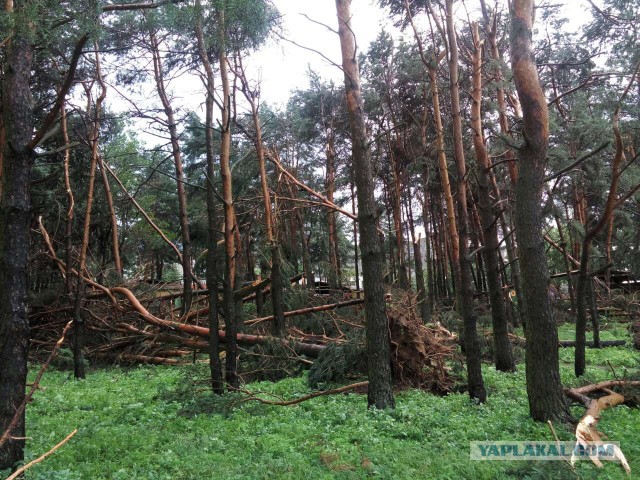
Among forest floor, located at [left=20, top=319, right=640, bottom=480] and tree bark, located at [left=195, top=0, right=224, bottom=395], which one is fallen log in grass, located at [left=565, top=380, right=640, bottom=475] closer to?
forest floor, located at [left=20, top=319, right=640, bottom=480]

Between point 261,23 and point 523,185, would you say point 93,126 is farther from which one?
point 523,185

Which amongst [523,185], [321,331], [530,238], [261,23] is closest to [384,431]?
[530,238]

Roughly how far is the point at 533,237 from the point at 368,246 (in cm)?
201

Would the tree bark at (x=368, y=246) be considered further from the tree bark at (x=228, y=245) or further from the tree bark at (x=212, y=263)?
the tree bark at (x=212, y=263)

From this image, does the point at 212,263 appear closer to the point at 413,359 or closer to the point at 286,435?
the point at 286,435

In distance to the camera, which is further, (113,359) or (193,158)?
(193,158)

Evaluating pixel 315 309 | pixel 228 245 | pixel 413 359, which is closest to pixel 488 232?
pixel 413 359

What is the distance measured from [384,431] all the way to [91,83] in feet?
33.5

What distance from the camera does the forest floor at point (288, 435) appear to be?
13.2 ft

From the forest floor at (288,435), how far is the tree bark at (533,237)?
417 millimetres

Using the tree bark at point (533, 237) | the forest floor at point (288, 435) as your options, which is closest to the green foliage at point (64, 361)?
the forest floor at point (288, 435)

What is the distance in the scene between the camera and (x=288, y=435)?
17.0ft

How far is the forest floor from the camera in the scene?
402cm

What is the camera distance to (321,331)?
1154 centimetres
